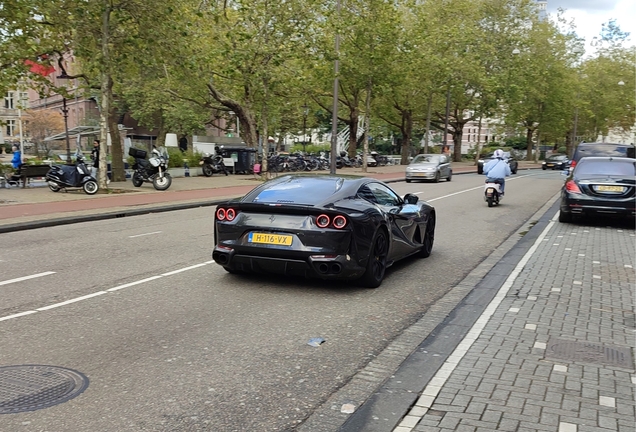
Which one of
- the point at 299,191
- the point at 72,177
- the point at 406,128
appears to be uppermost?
the point at 406,128

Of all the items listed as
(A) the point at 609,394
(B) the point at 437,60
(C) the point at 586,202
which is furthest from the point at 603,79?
(A) the point at 609,394

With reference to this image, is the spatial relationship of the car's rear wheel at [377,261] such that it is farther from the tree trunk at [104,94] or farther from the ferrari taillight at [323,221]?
the tree trunk at [104,94]

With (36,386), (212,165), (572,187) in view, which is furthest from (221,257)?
(212,165)

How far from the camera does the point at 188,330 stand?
5340 millimetres

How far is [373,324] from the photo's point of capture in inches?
224

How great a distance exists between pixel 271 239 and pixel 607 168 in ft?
33.3

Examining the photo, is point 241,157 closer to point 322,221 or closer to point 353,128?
point 353,128

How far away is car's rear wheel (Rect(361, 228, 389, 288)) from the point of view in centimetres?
699

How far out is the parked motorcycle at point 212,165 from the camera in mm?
32500

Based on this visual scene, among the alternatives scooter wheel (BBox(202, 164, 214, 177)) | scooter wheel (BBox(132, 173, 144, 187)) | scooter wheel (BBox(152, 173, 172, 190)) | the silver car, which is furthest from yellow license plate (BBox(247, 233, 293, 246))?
scooter wheel (BBox(202, 164, 214, 177))

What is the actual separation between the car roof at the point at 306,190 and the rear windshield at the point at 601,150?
1642 centimetres

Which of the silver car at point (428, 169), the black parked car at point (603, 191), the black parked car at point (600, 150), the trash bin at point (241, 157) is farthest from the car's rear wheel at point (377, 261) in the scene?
the trash bin at point (241, 157)

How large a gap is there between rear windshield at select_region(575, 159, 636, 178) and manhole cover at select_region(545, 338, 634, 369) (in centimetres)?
951

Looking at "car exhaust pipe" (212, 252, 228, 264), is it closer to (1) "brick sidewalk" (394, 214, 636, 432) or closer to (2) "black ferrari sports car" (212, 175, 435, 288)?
(2) "black ferrari sports car" (212, 175, 435, 288)
